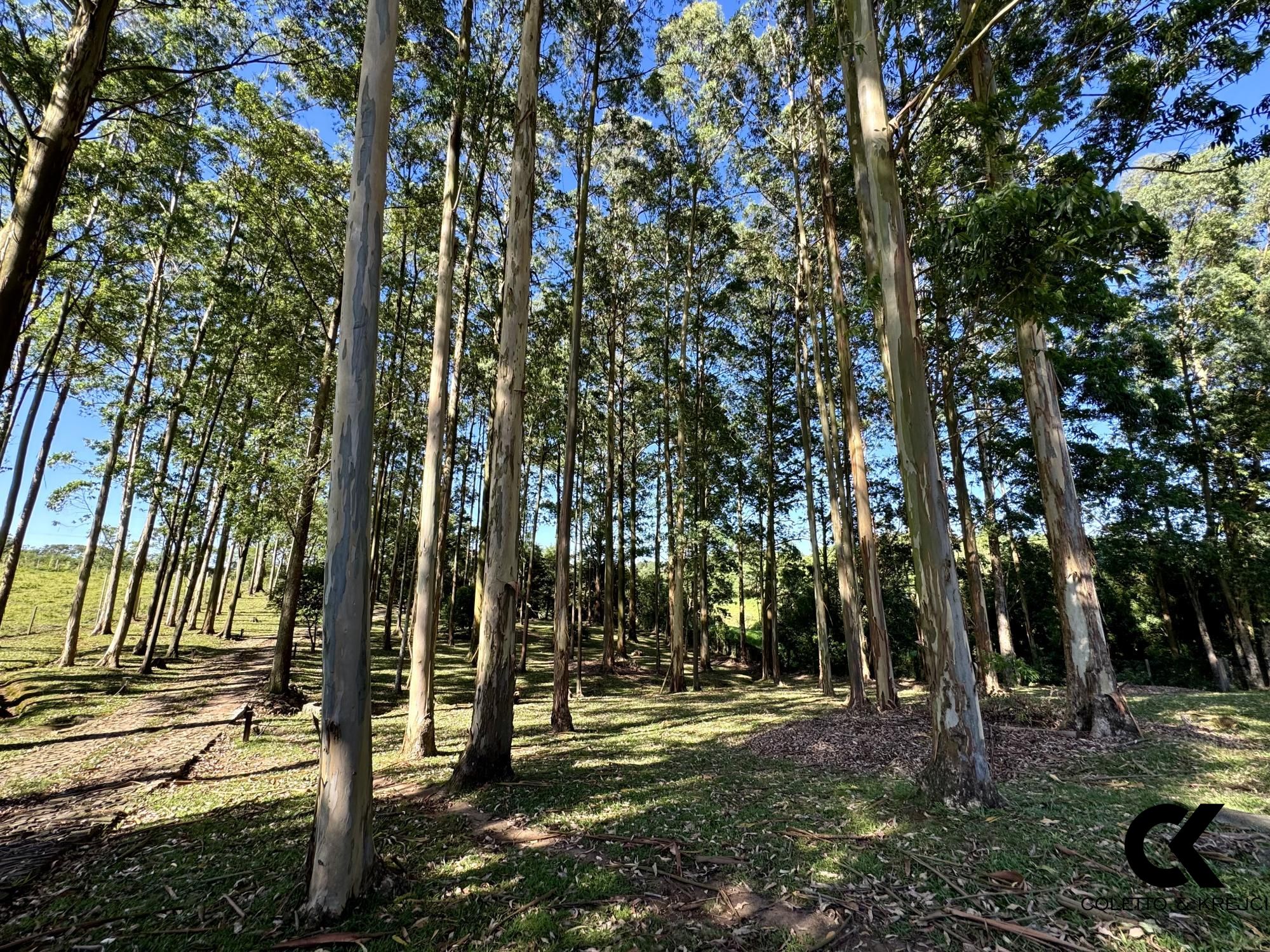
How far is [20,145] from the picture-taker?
191 inches

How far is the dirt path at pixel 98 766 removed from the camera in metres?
4.61

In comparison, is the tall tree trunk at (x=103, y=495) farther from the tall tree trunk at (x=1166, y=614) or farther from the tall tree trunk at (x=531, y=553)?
the tall tree trunk at (x=1166, y=614)

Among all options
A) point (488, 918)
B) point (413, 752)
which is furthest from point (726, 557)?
point (488, 918)

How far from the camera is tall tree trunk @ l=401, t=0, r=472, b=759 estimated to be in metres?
7.46

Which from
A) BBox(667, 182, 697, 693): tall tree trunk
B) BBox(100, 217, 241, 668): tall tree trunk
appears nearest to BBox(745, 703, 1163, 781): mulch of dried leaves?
BBox(667, 182, 697, 693): tall tree trunk

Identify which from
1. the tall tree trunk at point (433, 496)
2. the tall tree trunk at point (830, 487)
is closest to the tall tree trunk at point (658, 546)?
the tall tree trunk at point (830, 487)

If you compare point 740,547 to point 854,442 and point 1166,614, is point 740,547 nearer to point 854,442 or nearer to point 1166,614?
point 854,442

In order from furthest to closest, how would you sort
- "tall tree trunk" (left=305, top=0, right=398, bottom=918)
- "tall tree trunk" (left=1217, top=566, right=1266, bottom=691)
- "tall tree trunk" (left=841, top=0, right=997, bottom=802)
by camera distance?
1. "tall tree trunk" (left=1217, top=566, right=1266, bottom=691)
2. "tall tree trunk" (left=841, top=0, right=997, bottom=802)
3. "tall tree trunk" (left=305, top=0, right=398, bottom=918)

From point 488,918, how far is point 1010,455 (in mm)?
19994

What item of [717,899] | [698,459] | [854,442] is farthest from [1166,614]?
[717,899]

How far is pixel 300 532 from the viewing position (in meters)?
11.9

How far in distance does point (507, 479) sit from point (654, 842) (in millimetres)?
3946
